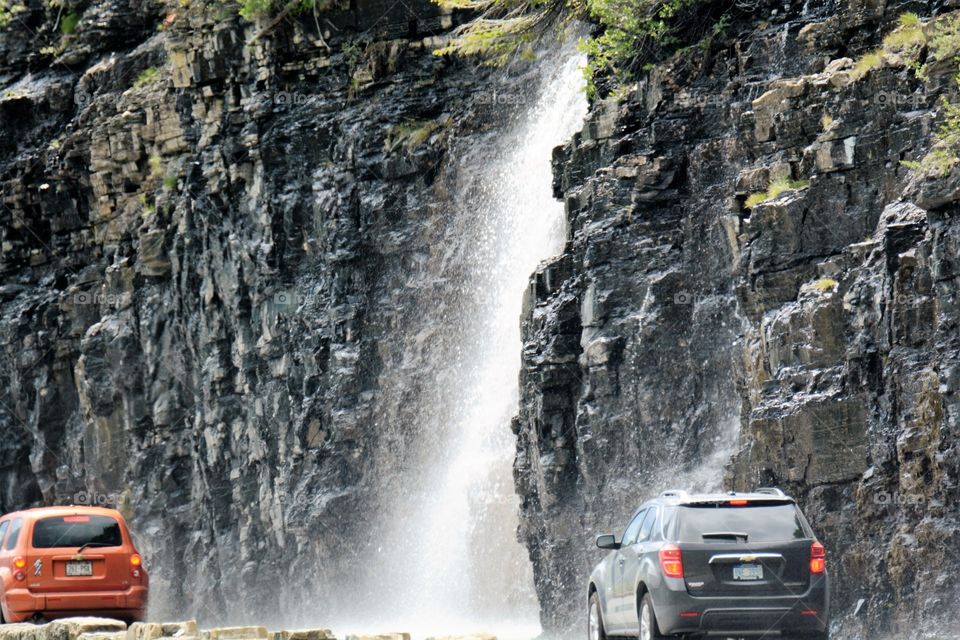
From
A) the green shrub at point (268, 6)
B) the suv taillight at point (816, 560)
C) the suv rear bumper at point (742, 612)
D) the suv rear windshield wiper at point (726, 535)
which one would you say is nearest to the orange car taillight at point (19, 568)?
the suv rear bumper at point (742, 612)

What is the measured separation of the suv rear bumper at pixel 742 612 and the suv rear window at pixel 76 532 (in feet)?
33.7

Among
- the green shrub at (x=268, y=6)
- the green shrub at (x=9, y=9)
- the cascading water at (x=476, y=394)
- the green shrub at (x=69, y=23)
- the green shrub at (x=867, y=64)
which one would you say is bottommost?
the cascading water at (x=476, y=394)

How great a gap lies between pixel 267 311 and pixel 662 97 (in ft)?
45.7

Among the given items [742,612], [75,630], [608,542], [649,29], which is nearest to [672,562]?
[742,612]

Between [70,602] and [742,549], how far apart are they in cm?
1083

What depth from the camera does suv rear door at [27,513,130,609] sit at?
21.4 metres

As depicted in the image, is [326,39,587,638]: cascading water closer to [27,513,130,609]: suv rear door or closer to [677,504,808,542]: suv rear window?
[27,513,130,609]: suv rear door

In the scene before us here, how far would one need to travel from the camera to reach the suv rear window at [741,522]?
49.6 ft

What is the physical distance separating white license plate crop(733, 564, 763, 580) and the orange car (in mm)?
10641

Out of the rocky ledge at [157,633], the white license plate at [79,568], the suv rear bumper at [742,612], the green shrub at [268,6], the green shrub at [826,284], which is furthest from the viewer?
the green shrub at [268,6]

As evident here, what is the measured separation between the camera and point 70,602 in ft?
70.4

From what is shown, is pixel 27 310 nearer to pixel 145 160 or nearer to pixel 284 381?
pixel 145 160

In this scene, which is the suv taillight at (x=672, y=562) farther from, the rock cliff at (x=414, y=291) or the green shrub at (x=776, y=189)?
the green shrub at (x=776, y=189)

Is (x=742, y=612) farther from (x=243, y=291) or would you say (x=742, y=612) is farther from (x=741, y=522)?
(x=243, y=291)
